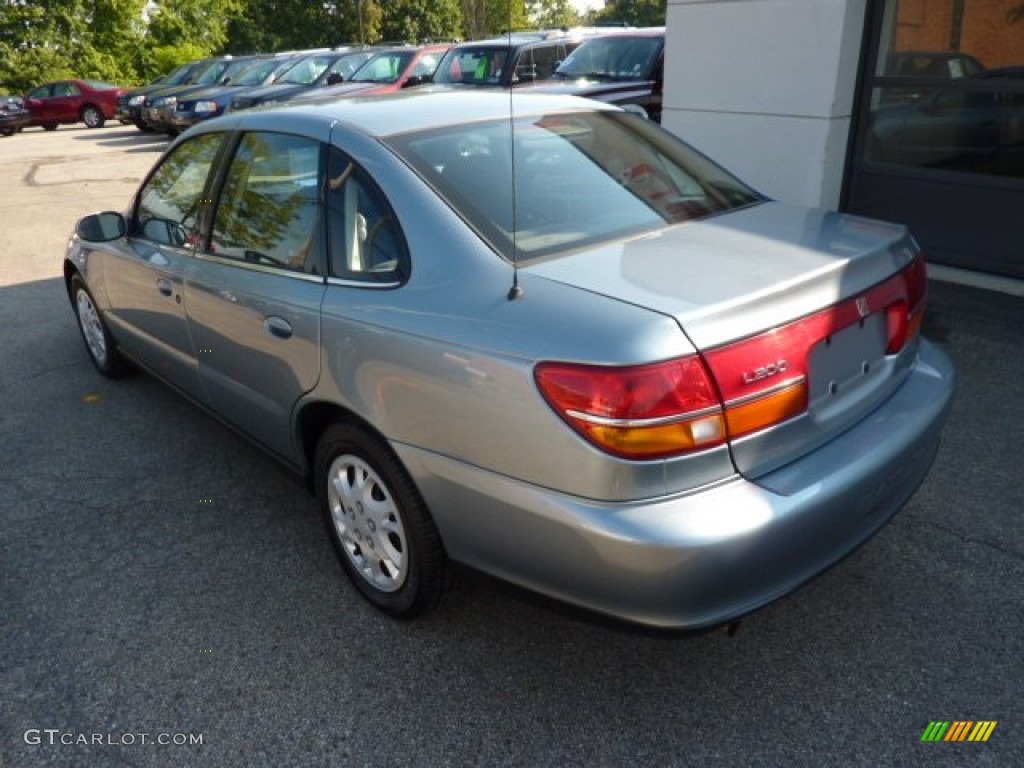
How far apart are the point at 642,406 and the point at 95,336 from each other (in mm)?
4217

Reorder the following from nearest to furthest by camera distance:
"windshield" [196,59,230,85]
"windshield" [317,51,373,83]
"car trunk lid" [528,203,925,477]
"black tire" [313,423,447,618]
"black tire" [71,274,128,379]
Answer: "car trunk lid" [528,203,925,477] < "black tire" [313,423,447,618] < "black tire" [71,274,128,379] < "windshield" [317,51,373,83] < "windshield" [196,59,230,85]

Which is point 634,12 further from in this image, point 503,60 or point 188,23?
point 503,60

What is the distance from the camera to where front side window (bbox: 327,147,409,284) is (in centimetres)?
262

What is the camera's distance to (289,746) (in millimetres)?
2365

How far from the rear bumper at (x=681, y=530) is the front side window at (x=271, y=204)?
0.98 metres

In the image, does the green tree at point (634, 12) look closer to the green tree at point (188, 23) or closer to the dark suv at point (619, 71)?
the green tree at point (188, 23)

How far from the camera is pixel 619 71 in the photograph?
10891mm

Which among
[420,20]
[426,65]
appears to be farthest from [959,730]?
→ [420,20]

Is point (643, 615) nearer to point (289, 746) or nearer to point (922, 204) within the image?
point (289, 746)

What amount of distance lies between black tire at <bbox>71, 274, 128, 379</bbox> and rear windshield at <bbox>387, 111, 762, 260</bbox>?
9.61ft

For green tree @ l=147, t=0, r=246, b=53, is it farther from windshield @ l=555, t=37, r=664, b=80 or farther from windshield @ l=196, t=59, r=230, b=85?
windshield @ l=555, t=37, r=664, b=80

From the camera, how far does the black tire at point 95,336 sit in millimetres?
4965

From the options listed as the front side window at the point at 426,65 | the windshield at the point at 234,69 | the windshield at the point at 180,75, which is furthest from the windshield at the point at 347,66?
the windshield at the point at 180,75

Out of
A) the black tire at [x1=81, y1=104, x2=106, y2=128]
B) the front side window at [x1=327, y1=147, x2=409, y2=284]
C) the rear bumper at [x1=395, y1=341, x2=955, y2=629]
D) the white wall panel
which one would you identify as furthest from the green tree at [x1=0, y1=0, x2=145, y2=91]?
the rear bumper at [x1=395, y1=341, x2=955, y2=629]
